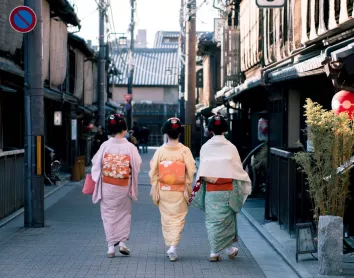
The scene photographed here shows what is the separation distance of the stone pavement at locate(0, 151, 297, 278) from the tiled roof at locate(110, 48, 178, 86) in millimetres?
46752

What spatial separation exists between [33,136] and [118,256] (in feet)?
12.0

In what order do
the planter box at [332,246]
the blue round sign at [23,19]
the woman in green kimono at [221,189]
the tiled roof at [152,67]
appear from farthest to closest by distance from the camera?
1. the tiled roof at [152,67]
2. the blue round sign at [23,19]
3. the woman in green kimono at [221,189]
4. the planter box at [332,246]

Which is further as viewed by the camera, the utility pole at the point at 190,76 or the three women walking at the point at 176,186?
the utility pole at the point at 190,76

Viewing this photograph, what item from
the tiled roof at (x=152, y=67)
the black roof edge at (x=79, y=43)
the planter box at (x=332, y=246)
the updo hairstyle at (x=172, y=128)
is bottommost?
the planter box at (x=332, y=246)

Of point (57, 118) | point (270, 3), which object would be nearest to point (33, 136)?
point (270, 3)

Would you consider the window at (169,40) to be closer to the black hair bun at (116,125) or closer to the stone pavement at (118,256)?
the stone pavement at (118,256)

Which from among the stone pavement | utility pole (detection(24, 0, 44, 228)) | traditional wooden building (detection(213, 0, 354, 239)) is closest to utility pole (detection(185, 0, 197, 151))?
traditional wooden building (detection(213, 0, 354, 239))

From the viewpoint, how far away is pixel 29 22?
11859 mm

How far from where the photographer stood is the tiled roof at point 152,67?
60.3m

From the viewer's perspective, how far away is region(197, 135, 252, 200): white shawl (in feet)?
30.5

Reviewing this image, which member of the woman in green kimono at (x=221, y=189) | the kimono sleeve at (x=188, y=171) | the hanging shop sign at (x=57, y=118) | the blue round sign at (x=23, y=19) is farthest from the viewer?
the hanging shop sign at (x=57, y=118)

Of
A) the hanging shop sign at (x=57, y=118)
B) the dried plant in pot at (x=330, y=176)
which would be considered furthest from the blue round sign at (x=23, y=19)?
the hanging shop sign at (x=57, y=118)

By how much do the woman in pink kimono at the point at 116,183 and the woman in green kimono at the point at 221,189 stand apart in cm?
98

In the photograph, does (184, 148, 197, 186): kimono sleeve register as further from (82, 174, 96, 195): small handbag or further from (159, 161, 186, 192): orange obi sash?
(82, 174, 96, 195): small handbag
